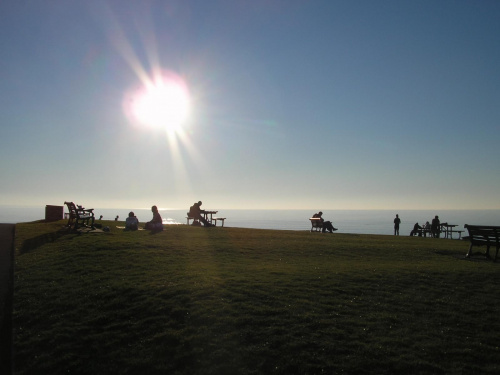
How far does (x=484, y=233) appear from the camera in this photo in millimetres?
15969

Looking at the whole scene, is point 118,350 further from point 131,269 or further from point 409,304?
point 409,304

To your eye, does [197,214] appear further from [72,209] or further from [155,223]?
[72,209]

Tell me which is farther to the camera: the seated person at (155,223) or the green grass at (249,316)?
the seated person at (155,223)

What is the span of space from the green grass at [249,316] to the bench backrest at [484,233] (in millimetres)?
2230

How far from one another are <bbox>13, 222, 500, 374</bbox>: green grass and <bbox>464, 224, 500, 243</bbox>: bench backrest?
2230mm

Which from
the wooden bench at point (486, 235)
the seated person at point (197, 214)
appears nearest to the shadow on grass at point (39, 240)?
the seated person at point (197, 214)

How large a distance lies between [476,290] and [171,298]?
8.45 metres

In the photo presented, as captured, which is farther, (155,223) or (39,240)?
(155,223)

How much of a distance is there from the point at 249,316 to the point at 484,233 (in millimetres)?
12324

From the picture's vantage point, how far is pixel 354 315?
28.9ft

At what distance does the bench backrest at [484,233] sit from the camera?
15619mm

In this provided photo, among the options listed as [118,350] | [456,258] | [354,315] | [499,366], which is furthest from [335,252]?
[118,350]

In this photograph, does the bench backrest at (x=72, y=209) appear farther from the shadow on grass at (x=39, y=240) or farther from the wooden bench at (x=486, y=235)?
the wooden bench at (x=486, y=235)

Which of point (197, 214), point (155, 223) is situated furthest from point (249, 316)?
point (197, 214)
